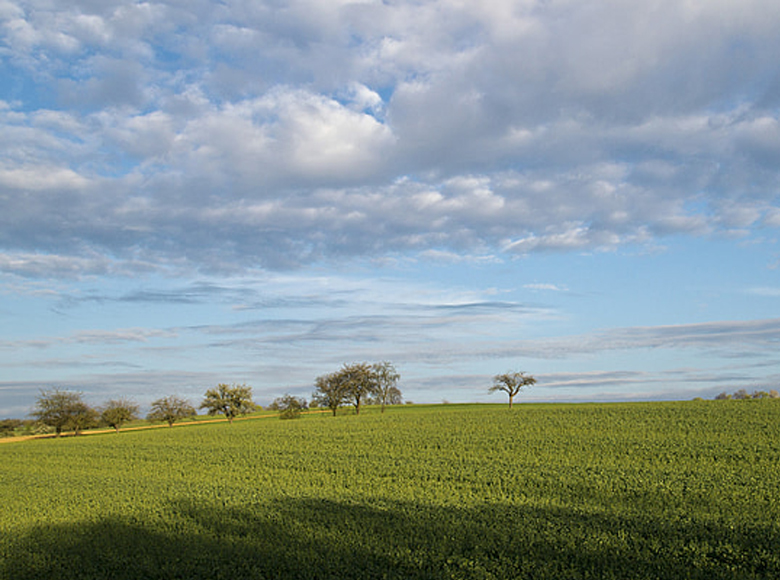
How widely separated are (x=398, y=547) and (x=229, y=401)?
76.3m

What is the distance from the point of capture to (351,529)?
13.4m

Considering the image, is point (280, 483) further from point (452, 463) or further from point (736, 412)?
point (736, 412)

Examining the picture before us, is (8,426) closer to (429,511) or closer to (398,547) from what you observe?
(429,511)

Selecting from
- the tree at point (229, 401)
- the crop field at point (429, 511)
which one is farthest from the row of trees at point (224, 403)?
the crop field at point (429, 511)

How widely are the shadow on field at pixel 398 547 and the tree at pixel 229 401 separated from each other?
6928 centimetres

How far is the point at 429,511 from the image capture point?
14805 mm

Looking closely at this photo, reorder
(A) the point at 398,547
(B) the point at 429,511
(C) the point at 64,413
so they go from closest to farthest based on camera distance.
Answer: (A) the point at 398,547
(B) the point at 429,511
(C) the point at 64,413

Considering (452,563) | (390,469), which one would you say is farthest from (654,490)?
(390,469)

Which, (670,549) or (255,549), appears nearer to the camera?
(670,549)

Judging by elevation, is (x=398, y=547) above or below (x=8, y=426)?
above

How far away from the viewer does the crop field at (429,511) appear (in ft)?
35.9

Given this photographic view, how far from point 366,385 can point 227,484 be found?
59053mm

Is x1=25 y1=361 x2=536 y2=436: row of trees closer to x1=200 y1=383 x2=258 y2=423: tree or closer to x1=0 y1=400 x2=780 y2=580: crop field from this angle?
x1=200 y1=383 x2=258 y2=423: tree

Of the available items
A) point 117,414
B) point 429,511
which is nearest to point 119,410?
point 117,414
